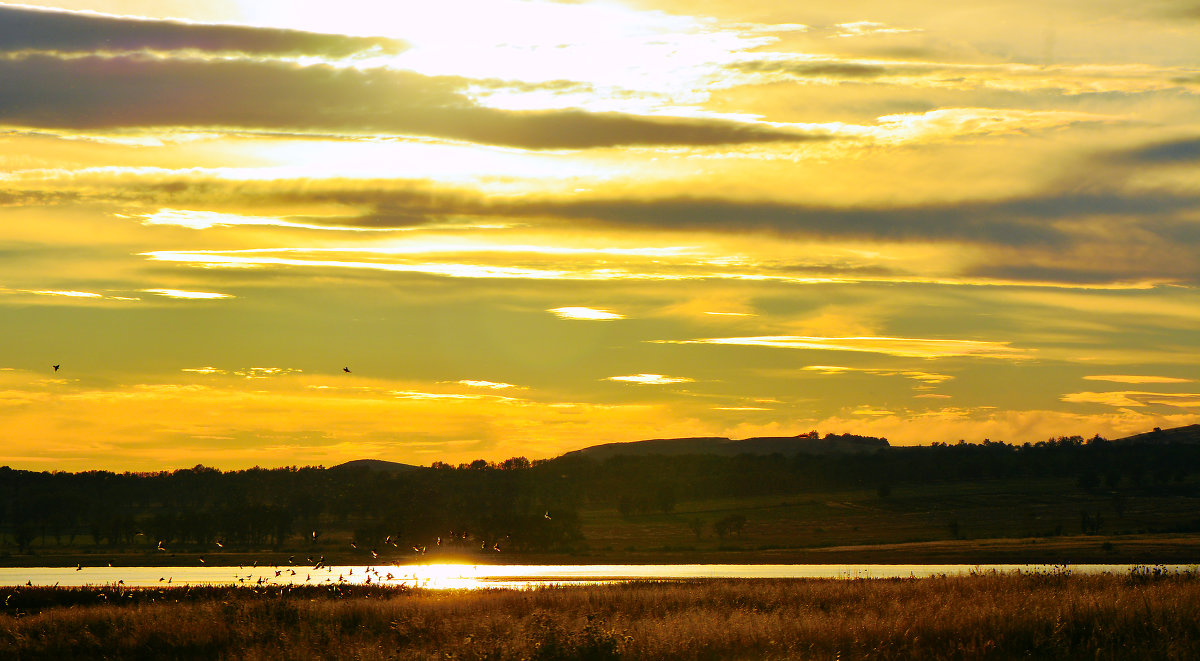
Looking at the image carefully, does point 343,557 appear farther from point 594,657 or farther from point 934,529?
point 594,657

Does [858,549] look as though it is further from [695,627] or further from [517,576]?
[695,627]

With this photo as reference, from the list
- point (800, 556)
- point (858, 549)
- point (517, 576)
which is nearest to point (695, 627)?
point (517, 576)

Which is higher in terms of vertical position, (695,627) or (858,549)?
(695,627)

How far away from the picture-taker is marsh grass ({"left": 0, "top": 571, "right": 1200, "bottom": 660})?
25672 mm

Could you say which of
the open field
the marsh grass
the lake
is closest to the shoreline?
the open field

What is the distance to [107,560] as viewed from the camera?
559 feet

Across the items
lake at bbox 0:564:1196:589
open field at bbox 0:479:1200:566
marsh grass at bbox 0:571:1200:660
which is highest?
marsh grass at bbox 0:571:1200:660

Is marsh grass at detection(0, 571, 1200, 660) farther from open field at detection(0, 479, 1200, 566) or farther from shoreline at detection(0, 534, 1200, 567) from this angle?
open field at detection(0, 479, 1200, 566)

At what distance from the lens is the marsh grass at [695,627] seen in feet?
84.2

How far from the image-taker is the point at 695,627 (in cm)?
2877

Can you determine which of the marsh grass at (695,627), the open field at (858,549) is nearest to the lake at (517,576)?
the open field at (858,549)

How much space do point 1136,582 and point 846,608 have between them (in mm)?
11097

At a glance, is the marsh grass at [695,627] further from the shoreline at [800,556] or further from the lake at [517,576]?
the shoreline at [800,556]

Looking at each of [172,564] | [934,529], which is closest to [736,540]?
[934,529]
